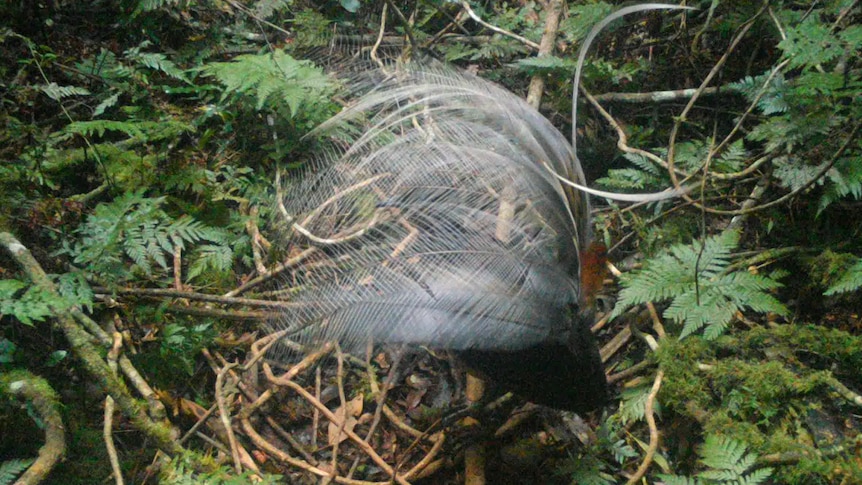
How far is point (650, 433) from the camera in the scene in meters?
1.97

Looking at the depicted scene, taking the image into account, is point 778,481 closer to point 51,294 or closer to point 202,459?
point 202,459

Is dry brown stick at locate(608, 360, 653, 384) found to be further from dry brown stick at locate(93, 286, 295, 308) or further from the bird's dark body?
dry brown stick at locate(93, 286, 295, 308)

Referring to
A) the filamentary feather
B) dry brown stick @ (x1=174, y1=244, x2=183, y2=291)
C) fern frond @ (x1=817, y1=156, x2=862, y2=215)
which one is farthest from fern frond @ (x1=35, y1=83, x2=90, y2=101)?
fern frond @ (x1=817, y1=156, x2=862, y2=215)

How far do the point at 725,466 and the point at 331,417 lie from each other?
1.20 m

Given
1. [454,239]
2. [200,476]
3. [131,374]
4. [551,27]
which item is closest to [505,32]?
[551,27]

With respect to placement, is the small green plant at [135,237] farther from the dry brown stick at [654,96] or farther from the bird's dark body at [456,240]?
the dry brown stick at [654,96]

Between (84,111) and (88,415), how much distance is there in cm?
135

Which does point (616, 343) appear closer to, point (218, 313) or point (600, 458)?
point (600, 458)

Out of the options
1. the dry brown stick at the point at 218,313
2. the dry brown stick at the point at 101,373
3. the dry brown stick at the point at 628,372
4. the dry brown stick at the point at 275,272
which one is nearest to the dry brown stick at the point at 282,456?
the dry brown stick at the point at 101,373

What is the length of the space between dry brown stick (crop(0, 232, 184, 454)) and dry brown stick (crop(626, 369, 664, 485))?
138 centimetres

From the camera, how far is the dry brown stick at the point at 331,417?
6.29 feet

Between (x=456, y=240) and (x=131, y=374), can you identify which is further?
(x=131, y=374)

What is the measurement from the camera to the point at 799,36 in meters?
2.09

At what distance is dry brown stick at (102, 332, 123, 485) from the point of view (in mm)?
1727
